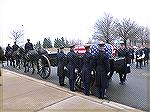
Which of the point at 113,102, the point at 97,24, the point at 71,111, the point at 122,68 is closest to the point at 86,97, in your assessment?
the point at 113,102

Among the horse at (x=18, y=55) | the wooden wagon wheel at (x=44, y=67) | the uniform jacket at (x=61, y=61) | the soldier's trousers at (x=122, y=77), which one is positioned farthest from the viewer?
the horse at (x=18, y=55)

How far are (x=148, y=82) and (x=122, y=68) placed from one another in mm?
1219

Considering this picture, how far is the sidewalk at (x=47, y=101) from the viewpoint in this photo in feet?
17.2

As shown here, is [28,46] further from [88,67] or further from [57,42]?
[88,67]

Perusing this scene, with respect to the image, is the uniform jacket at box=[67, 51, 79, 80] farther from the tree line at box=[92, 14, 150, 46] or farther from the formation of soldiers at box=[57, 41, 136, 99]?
the tree line at box=[92, 14, 150, 46]

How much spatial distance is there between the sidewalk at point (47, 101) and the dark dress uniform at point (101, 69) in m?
0.32

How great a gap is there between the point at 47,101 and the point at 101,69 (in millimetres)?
1504

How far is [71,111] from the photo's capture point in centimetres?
504

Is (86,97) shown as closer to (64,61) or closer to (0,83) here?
(64,61)

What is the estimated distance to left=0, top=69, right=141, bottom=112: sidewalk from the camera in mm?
5234

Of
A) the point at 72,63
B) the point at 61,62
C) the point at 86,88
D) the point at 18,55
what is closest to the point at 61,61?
the point at 61,62

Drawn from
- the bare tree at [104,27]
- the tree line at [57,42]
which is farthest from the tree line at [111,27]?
the tree line at [57,42]

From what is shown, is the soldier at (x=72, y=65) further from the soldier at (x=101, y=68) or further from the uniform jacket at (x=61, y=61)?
the soldier at (x=101, y=68)

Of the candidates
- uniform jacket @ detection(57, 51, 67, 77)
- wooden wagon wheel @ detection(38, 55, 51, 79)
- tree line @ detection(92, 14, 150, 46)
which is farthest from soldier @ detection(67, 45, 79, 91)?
tree line @ detection(92, 14, 150, 46)
